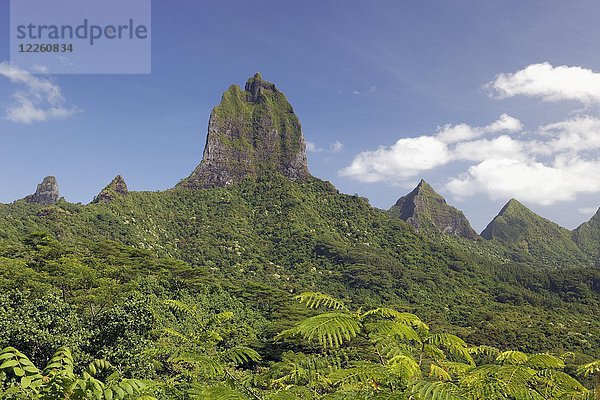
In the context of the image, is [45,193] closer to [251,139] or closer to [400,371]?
[251,139]

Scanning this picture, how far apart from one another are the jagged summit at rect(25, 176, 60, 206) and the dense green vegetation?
35217 mm

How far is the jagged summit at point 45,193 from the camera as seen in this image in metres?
166

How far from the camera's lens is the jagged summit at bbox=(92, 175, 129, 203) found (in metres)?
121

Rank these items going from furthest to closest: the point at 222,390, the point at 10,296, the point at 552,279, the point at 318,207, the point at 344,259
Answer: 1. the point at 318,207
2. the point at 552,279
3. the point at 344,259
4. the point at 10,296
5. the point at 222,390

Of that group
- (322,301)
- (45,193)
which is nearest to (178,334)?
(322,301)

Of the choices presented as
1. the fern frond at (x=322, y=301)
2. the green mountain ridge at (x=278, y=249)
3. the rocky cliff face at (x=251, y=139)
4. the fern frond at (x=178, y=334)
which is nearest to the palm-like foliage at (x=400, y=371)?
the fern frond at (x=322, y=301)

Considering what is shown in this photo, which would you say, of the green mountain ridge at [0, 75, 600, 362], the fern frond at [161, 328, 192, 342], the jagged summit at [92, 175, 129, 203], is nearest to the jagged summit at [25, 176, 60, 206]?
the green mountain ridge at [0, 75, 600, 362]

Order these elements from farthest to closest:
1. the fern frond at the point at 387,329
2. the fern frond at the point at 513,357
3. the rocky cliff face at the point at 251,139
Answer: the rocky cliff face at the point at 251,139, the fern frond at the point at 513,357, the fern frond at the point at 387,329

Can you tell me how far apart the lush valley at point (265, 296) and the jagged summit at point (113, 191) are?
1.41 ft

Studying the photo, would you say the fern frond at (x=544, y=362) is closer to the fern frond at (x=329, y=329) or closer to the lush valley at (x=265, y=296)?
the lush valley at (x=265, y=296)

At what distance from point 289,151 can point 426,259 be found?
79268 mm

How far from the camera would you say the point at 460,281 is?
116 metres

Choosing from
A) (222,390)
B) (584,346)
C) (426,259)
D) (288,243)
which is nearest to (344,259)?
(288,243)

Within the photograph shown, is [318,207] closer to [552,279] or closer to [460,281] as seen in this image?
[460,281]
